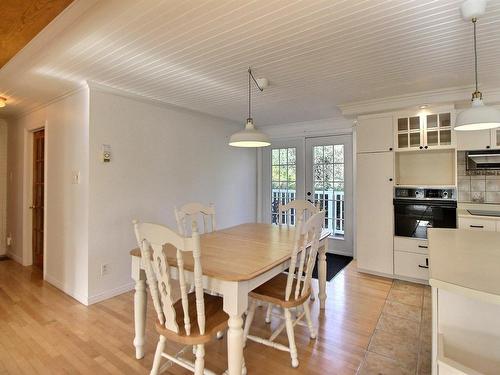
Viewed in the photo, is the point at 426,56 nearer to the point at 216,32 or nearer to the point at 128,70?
the point at 216,32

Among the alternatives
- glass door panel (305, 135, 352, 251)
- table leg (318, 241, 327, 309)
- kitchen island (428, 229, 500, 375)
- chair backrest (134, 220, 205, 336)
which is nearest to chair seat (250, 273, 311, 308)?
chair backrest (134, 220, 205, 336)

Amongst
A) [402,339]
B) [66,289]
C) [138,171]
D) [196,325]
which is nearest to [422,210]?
[402,339]

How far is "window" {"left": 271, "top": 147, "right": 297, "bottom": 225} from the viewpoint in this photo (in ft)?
16.2

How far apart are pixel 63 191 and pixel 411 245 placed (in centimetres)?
415

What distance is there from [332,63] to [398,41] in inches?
20.1

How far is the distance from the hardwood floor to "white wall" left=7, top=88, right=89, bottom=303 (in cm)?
29

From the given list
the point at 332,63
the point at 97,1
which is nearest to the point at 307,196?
the point at 332,63

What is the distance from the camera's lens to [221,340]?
212 centimetres

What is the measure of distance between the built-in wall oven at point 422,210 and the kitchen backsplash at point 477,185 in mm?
486

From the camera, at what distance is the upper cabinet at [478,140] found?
9.92 feet

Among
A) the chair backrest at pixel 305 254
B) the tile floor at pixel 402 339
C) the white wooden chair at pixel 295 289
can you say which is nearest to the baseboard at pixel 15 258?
the white wooden chair at pixel 295 289

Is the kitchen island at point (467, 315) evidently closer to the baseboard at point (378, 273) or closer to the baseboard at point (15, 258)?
the baseboard at point (378, 273)

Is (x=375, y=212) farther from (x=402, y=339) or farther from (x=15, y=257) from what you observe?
(x=15, y=257)

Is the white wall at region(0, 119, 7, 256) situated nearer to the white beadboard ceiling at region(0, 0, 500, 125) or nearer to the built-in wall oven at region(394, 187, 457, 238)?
the white beadboard ceiling at region(0, 0, 500, 125)
